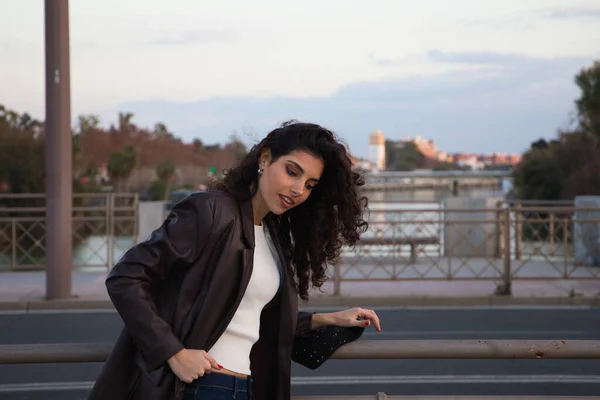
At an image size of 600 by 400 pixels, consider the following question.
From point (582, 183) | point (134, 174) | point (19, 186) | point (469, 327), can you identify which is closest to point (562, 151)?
point (582, 183)

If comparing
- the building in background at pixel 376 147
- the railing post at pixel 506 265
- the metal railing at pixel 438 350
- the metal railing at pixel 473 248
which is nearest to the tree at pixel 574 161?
the metal railing at pixel 473 248

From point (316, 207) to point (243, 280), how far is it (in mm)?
502

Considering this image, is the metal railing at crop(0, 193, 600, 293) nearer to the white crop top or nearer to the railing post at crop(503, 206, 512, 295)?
the railing post at crop(503, 206, 512, 295)

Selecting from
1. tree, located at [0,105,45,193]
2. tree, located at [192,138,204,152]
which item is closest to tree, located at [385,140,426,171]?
tree, located at [192,138,204,152]

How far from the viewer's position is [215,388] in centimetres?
258

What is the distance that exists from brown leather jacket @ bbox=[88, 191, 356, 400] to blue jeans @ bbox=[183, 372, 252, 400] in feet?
0.16

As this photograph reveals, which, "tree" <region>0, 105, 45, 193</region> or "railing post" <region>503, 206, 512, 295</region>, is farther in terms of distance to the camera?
"tree" <region>0, 105, 45, 193</region>

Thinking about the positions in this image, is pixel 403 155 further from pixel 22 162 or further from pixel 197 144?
pixel 22 162

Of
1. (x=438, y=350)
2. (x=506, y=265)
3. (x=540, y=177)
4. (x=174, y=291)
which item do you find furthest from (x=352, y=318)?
(x=540, y=177)

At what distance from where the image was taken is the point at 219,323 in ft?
8.34

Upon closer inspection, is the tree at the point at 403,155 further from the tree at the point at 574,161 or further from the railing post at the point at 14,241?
the railing post at the point at 14,241

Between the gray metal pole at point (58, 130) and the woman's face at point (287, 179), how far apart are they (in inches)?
342

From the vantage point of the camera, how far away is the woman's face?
276 centimetres

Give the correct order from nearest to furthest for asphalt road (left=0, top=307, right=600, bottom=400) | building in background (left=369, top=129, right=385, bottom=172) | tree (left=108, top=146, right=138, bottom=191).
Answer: asphalt road (left=0, top=307, right=600, bottom=400) < tree (left=108, top=146, right=138, bottom=191) < building in background (left=369, top=129, right=385, bottom=172)
